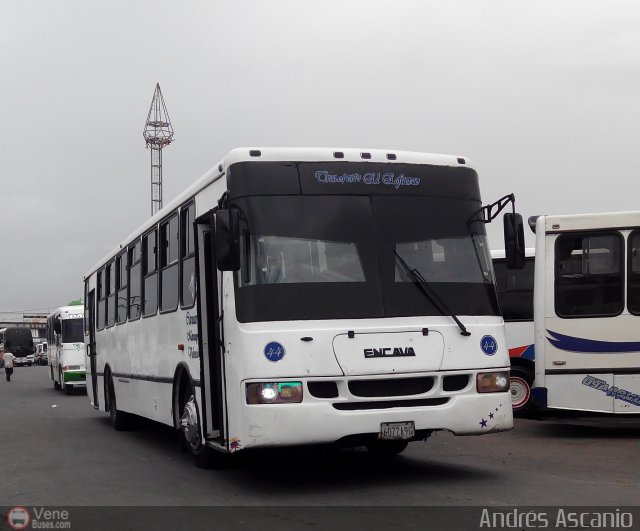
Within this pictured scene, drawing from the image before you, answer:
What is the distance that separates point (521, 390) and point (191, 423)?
25.2ft

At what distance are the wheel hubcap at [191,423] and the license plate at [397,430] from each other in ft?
7.75

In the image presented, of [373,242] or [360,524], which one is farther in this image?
[373,242]

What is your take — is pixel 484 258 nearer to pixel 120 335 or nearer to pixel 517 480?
pixel 517 480

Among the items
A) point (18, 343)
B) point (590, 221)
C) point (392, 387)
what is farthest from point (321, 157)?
Answer: point (18, 343)

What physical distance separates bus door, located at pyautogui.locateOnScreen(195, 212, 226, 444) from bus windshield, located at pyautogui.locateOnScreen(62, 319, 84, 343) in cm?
2127

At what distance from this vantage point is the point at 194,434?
33.9 ft

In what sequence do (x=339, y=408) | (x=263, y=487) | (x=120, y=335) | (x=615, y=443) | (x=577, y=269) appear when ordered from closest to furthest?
(x=339, y=408)
(x=263, y=487)
(x=615, y=443)
(x=577, y=269)
(x=120, y=335)

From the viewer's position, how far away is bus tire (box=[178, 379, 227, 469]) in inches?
402

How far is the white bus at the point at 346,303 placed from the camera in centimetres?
848

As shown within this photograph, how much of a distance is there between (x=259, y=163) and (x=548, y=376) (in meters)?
6.77

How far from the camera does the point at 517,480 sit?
9422 millimetres

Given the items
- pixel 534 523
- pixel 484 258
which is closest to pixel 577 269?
pixel 484 258

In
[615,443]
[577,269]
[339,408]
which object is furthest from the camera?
[577,269]

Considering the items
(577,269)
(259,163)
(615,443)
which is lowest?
(615,443)
